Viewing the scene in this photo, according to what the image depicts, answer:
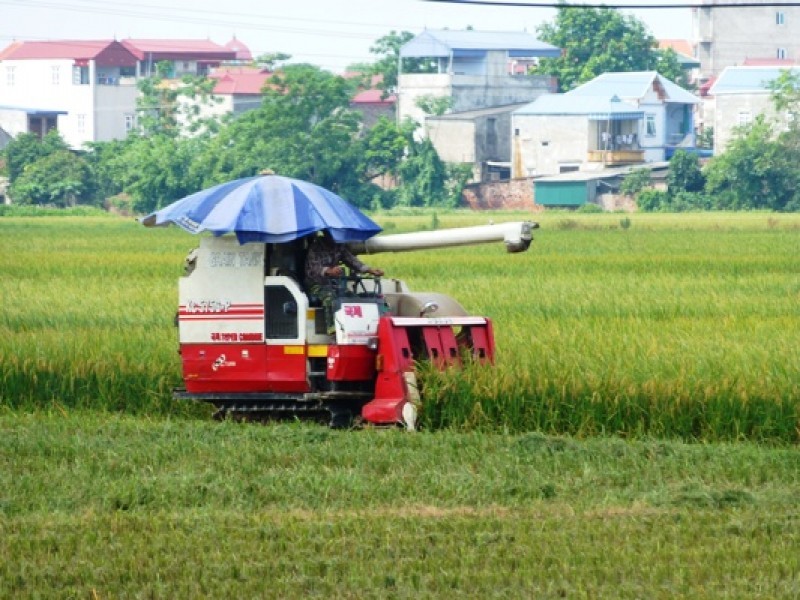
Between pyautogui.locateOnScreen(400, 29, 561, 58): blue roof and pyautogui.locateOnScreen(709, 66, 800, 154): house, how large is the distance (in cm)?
1050

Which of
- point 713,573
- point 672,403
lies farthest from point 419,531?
point 672,403

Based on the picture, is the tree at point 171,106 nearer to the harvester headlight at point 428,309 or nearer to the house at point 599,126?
the house at point 599,126

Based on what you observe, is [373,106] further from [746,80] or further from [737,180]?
[737,180]

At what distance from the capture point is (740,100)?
276 feet

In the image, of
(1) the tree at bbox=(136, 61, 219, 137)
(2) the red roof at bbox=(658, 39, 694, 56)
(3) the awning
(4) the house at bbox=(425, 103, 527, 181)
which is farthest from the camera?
(2) the red roof at bbox=(658, 39, 694, 56)

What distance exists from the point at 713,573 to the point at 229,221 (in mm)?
5566

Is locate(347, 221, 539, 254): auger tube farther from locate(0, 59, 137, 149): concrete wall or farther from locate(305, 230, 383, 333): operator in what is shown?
locate(0, 59, 137, 149): concrete wall

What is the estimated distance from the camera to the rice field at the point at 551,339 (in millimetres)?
12836

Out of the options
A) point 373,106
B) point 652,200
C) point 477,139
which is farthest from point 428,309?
point 373,106

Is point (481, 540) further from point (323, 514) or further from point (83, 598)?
point (83, 598)

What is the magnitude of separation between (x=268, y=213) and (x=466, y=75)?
251 ft

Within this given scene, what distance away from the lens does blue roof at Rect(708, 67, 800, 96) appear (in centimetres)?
8425


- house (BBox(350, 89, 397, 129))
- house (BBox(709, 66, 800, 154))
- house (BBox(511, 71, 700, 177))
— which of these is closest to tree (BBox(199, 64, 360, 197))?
house (BBox(511, 71, 700, 177))

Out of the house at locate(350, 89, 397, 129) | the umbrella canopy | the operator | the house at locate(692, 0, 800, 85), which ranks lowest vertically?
the operator
